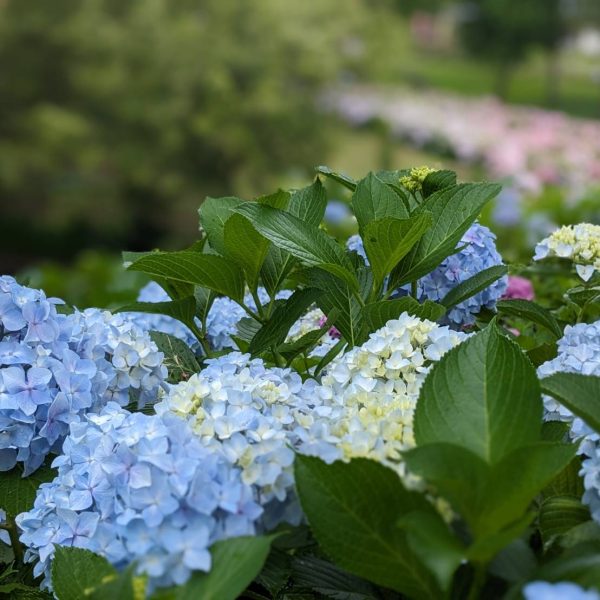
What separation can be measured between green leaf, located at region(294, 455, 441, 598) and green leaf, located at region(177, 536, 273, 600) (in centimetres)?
6

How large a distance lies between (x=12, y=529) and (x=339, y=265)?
473 mm

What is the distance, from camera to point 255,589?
100 cm

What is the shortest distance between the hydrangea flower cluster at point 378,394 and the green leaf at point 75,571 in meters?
0.21

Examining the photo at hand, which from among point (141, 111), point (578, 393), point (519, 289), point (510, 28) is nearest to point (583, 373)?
point (578, 393)

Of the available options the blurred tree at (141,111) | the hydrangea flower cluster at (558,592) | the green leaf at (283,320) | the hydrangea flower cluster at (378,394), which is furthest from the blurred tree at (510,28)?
the hydrangea flower cluster at (558,592)

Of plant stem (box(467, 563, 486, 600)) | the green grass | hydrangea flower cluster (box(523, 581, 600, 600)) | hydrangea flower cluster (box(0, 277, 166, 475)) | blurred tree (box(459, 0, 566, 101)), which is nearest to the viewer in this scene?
hydrangea flower cluster (box(523, 581, 600, 600))

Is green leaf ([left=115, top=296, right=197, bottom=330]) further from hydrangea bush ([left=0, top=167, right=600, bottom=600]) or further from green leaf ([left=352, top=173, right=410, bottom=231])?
green leaf ([left=352, top=173, right=410, bottom=231])

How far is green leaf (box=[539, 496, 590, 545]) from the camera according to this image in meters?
0.83

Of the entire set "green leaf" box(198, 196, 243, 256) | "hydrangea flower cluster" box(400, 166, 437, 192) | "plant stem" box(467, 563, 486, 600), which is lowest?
"plant stem" box(467, 563, 486, 600)

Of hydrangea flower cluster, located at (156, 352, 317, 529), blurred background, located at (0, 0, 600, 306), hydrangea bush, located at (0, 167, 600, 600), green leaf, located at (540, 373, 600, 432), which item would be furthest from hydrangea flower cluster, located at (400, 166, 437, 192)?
blurred background, located at (0, 0, 600, 306)

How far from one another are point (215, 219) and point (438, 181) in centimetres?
29

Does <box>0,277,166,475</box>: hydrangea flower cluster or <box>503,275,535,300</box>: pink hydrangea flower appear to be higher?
<box>503,275,535,300</box>: pink hydrangea flower

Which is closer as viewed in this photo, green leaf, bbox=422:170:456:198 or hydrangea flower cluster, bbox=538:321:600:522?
hydrangea flower cluster, bbox=538:321:600:522

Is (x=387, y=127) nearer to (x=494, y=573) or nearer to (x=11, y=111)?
(x=11, y=111)
